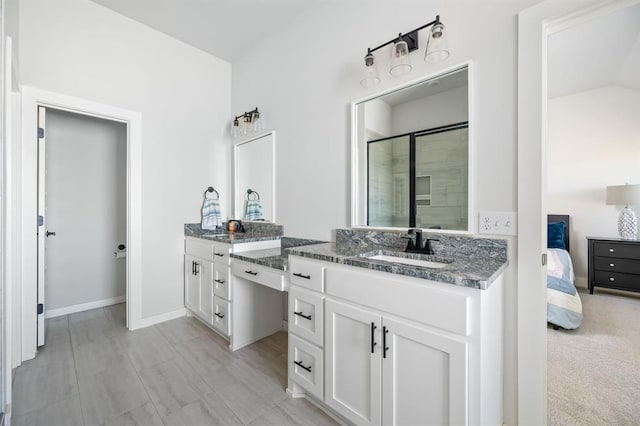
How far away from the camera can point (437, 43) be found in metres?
1.46

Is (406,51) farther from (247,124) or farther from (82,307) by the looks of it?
(82,307)

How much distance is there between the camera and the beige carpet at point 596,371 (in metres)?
1.49

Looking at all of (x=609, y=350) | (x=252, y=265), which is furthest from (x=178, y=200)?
(x=609, y=350)

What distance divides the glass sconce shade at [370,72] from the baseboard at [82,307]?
3.64m

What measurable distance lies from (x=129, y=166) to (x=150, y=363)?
174cm

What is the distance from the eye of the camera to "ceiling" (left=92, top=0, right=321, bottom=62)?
2.32m

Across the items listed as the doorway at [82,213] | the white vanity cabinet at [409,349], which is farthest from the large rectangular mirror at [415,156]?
the doorway at [82,213]

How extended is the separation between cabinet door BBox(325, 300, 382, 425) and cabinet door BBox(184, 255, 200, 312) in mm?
1722

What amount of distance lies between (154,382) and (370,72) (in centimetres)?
247

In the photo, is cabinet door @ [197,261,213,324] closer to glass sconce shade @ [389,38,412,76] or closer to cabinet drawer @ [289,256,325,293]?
cabinet drawer @ [289,256,325,293]

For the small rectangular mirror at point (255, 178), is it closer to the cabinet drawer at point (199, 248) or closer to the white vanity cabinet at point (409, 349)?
the cabinet drawer at point (199, 248)

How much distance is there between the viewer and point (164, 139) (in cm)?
276

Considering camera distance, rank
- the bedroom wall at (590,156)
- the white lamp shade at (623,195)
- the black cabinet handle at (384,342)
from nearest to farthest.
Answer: the black cabinet handle at (384,342)
the white lamp shade at (623,195)
the bedroom wall at (590,156)

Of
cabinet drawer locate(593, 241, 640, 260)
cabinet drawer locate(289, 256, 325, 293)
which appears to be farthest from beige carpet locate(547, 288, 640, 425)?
cabinet drawer locate(289, 256, 325, 293)
